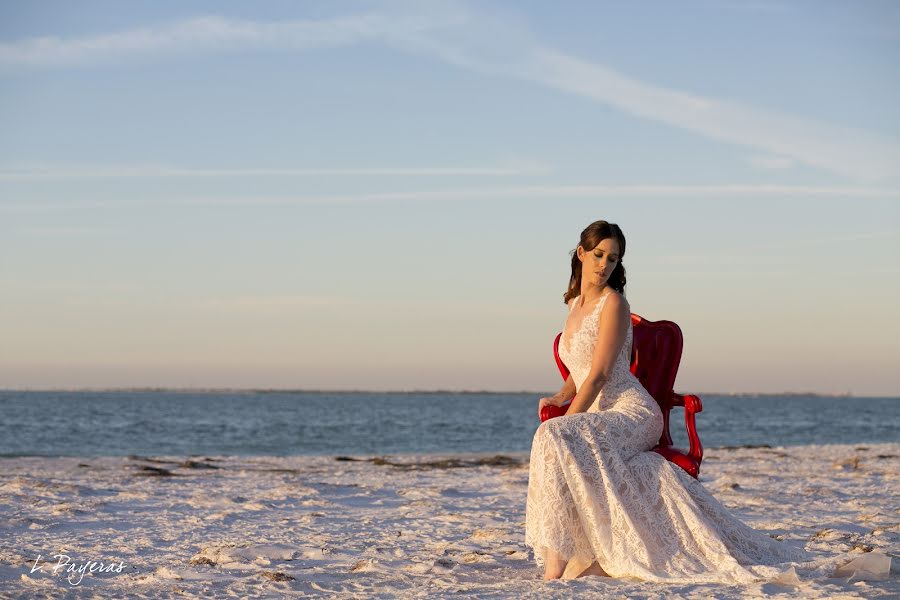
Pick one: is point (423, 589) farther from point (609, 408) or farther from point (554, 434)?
point (609, 408)

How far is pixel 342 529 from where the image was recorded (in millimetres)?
7492

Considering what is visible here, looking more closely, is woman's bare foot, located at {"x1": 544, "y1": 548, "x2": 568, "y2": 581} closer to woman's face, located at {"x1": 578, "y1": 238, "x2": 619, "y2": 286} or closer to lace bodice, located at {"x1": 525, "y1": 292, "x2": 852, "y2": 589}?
lace bodice, located at {"x1": 525, "y1": 292, "x2": 852, "y2": 589}

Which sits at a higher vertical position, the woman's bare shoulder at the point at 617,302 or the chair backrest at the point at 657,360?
the woman's bare shoulder at the point at 617,302

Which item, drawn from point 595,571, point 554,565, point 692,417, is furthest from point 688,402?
point 554,565

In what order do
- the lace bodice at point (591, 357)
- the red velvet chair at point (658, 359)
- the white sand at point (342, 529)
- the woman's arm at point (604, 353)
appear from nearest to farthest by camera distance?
the white sand at point (342, 529)
the woman's arm at point (604, 353)
the lace bodice at point (591, 357)
the red velvet chair at point (658, 359)

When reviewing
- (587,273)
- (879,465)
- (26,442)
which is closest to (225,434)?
(26,442)

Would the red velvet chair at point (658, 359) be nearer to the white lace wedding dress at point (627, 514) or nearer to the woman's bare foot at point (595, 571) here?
the white lace wedding dress at point (627, 514)

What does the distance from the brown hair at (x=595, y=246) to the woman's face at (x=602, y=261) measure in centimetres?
2

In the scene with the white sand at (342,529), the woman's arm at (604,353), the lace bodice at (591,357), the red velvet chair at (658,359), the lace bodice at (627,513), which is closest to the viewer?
the white sand at (342,529)

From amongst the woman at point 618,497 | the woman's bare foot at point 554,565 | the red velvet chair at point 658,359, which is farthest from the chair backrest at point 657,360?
the woman's bare foot at point 554,565

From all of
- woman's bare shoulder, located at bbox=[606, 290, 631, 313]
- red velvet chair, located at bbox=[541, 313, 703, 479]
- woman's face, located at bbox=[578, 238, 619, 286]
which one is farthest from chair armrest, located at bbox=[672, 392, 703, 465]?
woman's face, located at bbox=[578, 238, 619, 286]

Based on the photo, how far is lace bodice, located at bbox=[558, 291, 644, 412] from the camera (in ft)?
18.0
